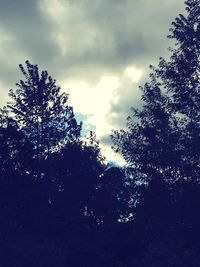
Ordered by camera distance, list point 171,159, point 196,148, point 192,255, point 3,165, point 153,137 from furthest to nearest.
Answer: point 3,165
point 153,137
point 171,159
point 196,148
point 192,255

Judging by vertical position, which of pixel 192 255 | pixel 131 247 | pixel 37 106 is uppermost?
pixel 37 106

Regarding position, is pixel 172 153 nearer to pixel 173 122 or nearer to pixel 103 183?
pixel 173 122

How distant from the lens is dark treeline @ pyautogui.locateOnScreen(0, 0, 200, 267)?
22.2 metres

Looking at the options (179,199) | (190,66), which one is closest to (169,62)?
(190,66)

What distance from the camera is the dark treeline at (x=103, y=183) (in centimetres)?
2220

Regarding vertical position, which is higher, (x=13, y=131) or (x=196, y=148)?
(x=13, y=131)

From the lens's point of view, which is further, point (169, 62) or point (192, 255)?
point (169, 62)

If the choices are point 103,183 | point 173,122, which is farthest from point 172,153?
point 103,183

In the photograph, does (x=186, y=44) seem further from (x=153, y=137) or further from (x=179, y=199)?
(x=179, y=199)

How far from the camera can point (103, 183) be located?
124ft

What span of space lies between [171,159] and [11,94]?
59.5 ft

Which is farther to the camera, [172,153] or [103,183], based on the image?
[103,183]

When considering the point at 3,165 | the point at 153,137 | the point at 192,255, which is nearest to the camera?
the point at 192,255

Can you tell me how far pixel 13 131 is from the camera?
3531 centimetres
